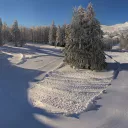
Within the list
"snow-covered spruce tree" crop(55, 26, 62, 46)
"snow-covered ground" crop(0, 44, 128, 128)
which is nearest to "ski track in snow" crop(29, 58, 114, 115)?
"snow-covered ground" crop(0, 44, 128, 128)

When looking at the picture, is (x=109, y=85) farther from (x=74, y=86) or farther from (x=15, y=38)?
(x=15, y=38)

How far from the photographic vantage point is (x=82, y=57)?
61.5ft

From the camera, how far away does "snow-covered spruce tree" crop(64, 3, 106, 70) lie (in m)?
18.4

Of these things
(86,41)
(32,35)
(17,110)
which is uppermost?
(32,35)

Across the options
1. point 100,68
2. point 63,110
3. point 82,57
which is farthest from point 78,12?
point 63,110

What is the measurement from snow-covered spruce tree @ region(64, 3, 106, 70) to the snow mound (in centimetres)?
391

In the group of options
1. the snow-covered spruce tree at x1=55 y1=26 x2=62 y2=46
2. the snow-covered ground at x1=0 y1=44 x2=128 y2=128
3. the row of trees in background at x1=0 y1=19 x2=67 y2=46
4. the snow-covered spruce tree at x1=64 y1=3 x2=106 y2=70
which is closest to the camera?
the snow-covered ground at x1=0 y1=44 x2=128 y2=128

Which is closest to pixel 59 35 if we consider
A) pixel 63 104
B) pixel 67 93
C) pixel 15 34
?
pixel 15 34

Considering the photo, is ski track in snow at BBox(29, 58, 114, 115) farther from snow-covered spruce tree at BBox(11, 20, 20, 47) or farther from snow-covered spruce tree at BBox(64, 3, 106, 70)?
snow-covered spruce tree at BBox(11, 20, 20, 47)

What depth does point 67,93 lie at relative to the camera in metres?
10.7

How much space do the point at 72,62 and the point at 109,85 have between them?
741 cm

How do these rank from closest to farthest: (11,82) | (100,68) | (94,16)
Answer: (11,82), (100,68), (94,16)

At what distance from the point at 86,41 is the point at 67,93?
30.2 ft

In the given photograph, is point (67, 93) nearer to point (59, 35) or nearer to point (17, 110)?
point (17, 110)
